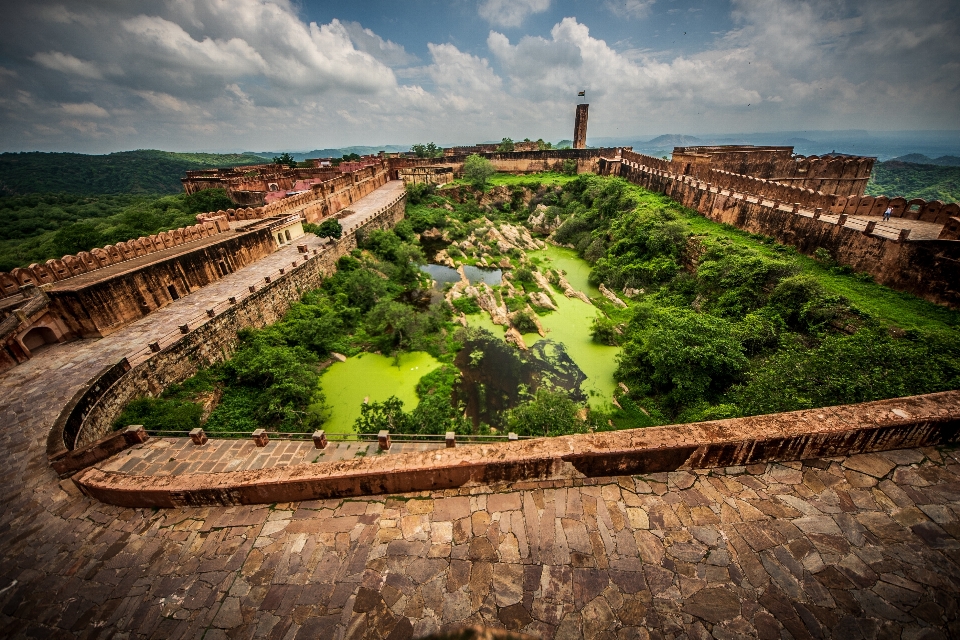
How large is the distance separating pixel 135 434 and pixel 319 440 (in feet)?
15.1

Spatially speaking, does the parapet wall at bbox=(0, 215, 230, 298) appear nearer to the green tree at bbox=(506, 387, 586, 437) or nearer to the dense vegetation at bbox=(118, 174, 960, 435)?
the dense vegetation at bbox=(118, 174, 960, 435)

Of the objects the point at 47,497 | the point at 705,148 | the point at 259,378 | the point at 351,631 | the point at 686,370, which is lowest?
the point at 259,378

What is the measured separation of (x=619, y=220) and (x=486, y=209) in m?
17.9

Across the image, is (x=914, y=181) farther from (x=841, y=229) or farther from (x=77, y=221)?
(x=77, y=221)

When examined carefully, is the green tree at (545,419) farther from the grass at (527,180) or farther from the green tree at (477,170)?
the green tree at (477,170)

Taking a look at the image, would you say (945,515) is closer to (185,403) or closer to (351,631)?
(351,631)

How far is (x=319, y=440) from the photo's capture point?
30.9ft

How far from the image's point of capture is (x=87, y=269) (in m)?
15.1

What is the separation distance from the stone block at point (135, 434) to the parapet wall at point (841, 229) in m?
24.1

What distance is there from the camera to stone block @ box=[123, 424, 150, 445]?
29.5 ft

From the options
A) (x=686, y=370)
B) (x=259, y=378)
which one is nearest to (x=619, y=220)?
(x=686, y=370)

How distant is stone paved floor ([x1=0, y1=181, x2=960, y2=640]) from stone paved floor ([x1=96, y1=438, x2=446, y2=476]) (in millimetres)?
3191

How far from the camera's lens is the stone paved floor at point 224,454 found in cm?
866

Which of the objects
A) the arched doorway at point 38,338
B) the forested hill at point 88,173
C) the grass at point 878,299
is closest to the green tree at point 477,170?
the grass at point 878,299
